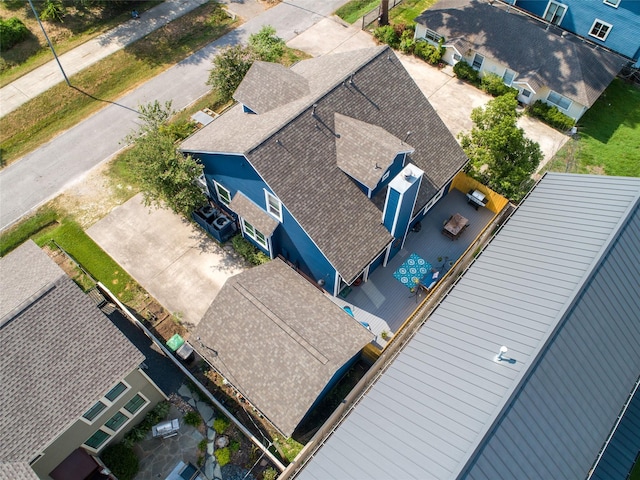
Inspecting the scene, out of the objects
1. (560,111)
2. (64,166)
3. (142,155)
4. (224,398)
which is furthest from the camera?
(560,111)

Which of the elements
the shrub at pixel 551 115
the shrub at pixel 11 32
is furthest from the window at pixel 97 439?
the shrub at pixel 551 115

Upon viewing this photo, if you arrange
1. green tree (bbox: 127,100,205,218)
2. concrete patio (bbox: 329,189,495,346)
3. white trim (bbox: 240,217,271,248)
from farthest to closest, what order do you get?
white trim (bbox: 240,217,271,248) → green tree (bbox: 127,100,205,218) → concrete patio (bbox: 329,189,495,346)

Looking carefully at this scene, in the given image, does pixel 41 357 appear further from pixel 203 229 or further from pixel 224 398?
pixel 203 229

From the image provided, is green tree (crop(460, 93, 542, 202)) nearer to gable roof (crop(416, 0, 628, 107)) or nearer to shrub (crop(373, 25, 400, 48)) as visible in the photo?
gable roof (crop(416, 0, 628, 107))

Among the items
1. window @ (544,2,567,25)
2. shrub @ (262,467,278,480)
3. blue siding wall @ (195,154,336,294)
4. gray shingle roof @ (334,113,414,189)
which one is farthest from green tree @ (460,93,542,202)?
shrub @ (262,467,278,480)

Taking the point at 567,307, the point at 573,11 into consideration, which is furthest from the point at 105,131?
the point at 573,11

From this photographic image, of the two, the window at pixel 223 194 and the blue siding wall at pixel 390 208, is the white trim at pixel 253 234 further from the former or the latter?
the blue siding wall at pixel 390 208
